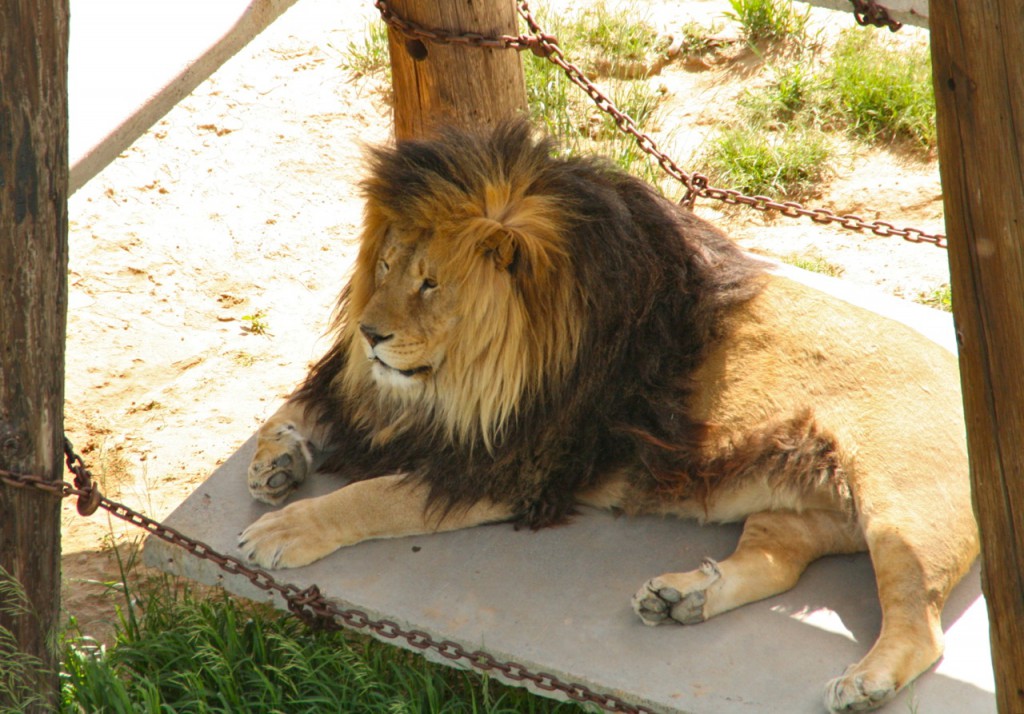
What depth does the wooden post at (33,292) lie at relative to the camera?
8.76 ft

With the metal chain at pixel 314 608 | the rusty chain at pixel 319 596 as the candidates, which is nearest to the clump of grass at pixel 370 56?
the rusty chain at pixel 319 596

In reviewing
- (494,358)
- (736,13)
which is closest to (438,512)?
(494,358)

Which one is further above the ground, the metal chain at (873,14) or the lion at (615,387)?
the metal chain at (873,14)

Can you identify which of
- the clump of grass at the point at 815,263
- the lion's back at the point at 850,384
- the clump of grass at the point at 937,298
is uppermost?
the lion's back at the point at 850,384

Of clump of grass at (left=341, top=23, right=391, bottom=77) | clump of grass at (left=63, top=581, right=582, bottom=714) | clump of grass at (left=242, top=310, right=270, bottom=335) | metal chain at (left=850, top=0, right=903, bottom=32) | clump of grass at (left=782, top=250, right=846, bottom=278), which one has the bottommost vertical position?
clump of grass at (left=63, top=581, right=582, bottom=714)

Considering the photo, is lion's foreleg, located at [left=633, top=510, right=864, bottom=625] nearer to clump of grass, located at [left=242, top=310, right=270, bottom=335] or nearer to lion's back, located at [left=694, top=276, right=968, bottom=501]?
lion's back, located at [left=694, top=276, right=968, bottom=501]

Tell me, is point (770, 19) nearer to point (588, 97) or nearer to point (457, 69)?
point (588, 97)

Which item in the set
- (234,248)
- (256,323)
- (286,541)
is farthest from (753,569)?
(234,248)

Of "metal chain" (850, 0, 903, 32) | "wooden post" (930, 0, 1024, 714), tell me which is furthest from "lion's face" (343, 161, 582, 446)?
"wooden post" (930, 0, 1024, 714)

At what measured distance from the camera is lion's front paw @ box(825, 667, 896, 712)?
2832 millimetres

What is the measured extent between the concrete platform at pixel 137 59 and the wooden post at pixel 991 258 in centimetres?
294

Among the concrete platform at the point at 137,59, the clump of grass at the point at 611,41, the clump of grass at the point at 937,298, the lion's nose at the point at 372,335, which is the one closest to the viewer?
the lion's nose at the point at 372,335

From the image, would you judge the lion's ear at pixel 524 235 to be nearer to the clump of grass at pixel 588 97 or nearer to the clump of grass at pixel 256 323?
the clump of grass at pixel 256 323

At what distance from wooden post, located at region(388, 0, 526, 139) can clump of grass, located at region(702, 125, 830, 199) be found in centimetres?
193
